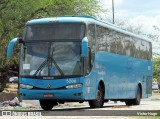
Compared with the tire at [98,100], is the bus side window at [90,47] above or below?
above

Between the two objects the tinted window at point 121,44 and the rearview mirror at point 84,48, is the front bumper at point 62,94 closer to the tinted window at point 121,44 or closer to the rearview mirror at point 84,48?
the rearview mirror at point 84,48

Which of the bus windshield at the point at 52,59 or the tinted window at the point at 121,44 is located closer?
the bus windshield at the point at 52,59

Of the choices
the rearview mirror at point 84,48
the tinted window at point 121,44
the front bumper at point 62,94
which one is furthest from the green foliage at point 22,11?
the rearview mirror at point 84,48

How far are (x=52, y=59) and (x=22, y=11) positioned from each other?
395 inches

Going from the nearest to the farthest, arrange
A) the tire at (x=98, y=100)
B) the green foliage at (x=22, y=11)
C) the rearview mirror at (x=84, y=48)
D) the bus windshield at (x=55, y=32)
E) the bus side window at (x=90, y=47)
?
1. the rearview mirror at (x=84, y=48)
2. the bus windshield at (x=55, y=32)
3. the bus side window at (x=90, y=47)
4. the tire at (x=98, y=100)
5. the green foliage at (x=22, y=11)

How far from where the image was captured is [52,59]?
21.4 m

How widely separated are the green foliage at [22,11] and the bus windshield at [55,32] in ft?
27.0

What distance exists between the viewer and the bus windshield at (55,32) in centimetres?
2164

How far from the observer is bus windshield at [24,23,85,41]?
21.6 m

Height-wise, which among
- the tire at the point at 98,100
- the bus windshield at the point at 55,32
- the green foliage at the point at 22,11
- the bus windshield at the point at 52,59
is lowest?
the tire at the point at 98,100

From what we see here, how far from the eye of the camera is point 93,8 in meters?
34.7

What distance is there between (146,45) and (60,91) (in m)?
12.9

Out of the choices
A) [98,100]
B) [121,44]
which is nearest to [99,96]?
[98,100]

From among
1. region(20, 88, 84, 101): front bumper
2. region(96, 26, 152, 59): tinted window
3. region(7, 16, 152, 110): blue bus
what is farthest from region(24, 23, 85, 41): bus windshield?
region(20, 88, 84, 101): front bumper
